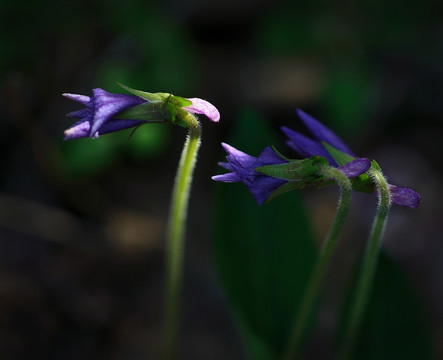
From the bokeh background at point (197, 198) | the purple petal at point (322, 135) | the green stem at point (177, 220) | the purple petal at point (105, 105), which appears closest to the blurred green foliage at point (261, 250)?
the bokeh background at point (197, 198)

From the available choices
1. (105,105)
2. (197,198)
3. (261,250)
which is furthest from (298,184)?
(197,198)

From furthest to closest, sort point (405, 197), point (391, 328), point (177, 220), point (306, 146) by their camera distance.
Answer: point (391, 328), point (177, 220), point (306, 146), point (405, 197)

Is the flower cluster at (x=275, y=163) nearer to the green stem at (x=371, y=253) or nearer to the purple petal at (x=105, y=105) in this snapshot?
the green stem at (x=371, y=253)

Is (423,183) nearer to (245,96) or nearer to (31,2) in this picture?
(245,96)

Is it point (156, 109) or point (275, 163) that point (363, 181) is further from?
point (156, 109)

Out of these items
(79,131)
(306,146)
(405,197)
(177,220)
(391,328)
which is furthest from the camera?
(391,328)

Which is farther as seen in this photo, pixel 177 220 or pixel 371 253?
pixel 177 220

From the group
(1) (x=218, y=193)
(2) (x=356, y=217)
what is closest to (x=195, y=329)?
(1) (x=218, y=193)
